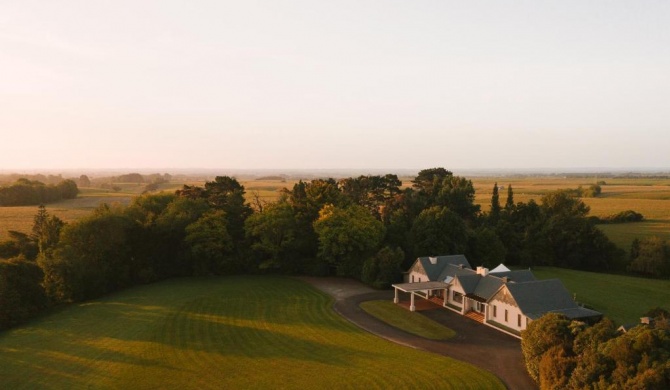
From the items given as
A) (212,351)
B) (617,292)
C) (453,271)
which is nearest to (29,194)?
(212,351)

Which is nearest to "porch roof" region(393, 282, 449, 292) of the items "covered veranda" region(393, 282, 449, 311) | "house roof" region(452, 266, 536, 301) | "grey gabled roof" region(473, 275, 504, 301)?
"covered veranda" region(393, 282, 449, 311)

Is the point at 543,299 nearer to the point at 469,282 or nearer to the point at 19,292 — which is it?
the point at 469,282

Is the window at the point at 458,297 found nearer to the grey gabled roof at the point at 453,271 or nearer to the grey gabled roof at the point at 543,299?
the grey gabled roof at the point at 453,271

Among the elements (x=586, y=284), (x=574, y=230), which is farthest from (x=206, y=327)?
(x=574, y=230)

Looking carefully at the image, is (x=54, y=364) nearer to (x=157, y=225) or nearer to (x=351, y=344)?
(x=351, y=344)

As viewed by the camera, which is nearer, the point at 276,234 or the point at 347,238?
the point at 347,238
